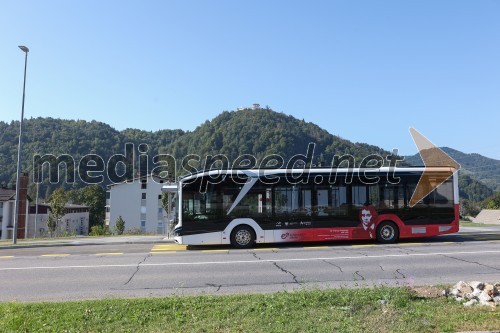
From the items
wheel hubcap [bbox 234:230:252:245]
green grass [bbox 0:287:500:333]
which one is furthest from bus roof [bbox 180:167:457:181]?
green grass [bbox 0:287:500:333]

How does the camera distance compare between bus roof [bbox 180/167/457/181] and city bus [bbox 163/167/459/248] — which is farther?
bus roof [bbox 180/167/457/181]

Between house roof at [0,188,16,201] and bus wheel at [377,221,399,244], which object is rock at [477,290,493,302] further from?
house roof at [0,188,16,201]

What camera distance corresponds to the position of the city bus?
16.1 metres

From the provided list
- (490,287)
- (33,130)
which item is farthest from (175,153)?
(490,287)

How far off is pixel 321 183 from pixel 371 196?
2.07 m

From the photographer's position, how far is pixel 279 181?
16453mm

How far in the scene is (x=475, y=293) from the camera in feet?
21.7

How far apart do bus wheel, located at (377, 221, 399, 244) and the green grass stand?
33.5ft

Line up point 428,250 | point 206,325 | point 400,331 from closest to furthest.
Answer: point 400,331 → point 206,325 → point 428,250

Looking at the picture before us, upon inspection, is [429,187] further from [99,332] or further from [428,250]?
[99,332]

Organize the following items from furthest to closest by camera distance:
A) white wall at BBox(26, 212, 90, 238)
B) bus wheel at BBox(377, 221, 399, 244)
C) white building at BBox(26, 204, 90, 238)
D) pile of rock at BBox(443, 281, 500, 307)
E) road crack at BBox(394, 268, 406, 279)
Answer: white building at BBox(26, 204, 90, 238) → white wall at BBox(26, 212, 90, 238) → bus wheel at BBox(377, 221, 399, 244) → road crack at BBox(394, 268, 406, 279) → pile of rock at BBox(443, 281, 500, 307)

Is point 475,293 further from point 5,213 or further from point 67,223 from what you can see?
point 5,213

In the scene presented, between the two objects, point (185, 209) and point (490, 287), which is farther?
point (185, 209)

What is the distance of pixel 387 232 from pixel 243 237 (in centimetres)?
569
